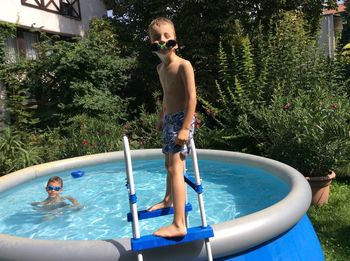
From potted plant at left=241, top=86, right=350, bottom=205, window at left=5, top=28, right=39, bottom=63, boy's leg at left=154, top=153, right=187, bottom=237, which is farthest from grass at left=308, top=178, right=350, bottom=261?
window at left=5, top=28, right=39, bottom=63

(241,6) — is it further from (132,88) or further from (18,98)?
(18,98)

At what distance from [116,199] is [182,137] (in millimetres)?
3379

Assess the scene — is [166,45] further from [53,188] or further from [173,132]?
[53,188]

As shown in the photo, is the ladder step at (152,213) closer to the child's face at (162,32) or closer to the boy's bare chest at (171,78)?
the boy's bare chest at (171,78)

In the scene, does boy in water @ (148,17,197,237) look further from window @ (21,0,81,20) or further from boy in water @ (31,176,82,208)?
window @ (21,0,81,20)

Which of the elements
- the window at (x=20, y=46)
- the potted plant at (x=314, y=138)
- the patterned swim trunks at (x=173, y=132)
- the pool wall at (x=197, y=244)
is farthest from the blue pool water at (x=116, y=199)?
the window at (x=20, y=46)

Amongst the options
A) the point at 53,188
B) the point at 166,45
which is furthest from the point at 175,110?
the point at 53,188

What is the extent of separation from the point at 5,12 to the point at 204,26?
245 inches

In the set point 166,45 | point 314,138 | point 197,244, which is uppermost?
point 166,45

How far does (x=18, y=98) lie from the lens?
10.7m

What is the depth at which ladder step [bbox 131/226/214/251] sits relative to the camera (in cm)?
274

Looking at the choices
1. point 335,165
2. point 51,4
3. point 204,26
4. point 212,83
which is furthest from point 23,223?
point 51,4

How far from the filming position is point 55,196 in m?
5.66

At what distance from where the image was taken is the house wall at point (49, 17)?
1279cm
